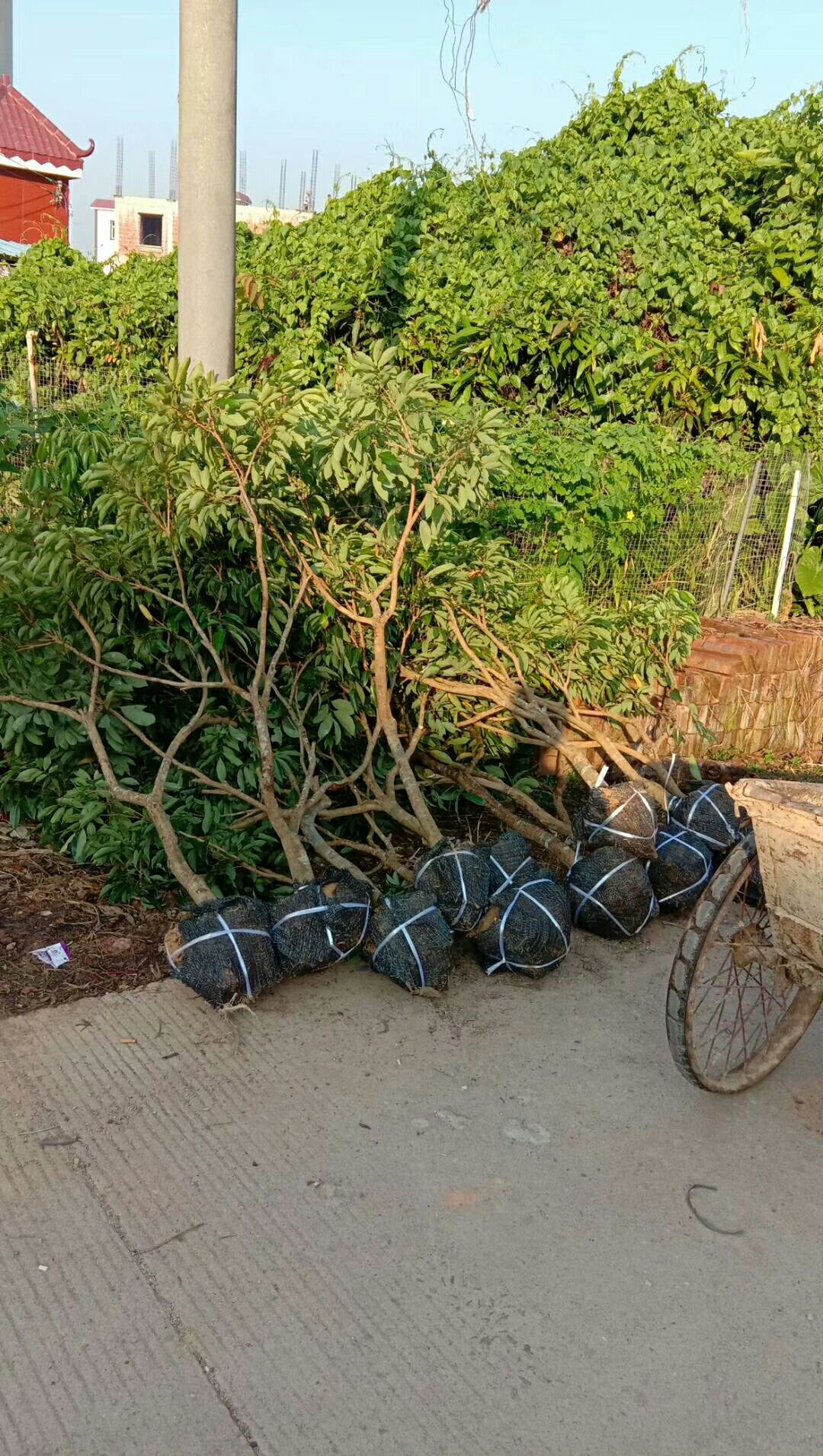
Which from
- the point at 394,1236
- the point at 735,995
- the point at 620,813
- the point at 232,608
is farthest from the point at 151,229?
the point at 394,1236

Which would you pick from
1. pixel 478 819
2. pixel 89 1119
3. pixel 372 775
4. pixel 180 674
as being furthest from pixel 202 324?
pixel 89 1119

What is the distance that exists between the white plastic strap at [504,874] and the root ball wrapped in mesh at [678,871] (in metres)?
0.64

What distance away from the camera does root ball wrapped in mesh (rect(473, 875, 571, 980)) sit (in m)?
4.05

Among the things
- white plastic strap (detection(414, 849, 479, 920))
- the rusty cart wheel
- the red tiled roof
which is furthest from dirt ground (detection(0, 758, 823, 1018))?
the red tiled roof

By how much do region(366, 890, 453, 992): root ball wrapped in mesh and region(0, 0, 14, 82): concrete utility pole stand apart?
81.7 feet

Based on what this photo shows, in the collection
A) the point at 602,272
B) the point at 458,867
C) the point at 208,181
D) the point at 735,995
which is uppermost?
the point at 602,272

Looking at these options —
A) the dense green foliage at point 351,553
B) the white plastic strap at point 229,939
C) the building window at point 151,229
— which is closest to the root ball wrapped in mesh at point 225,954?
the white plastic strap at point 229,939

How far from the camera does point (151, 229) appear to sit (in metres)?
50.4

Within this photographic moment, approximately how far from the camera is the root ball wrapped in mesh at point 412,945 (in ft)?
12.6

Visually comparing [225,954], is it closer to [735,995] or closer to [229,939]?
[229,939]

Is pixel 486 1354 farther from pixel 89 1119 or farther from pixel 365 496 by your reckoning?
pixel 365 496

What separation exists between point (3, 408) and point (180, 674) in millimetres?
1447

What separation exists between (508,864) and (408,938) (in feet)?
2.08

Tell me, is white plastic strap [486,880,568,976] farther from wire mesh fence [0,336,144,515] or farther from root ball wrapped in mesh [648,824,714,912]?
wire mesh fence [0,336,144,515]
